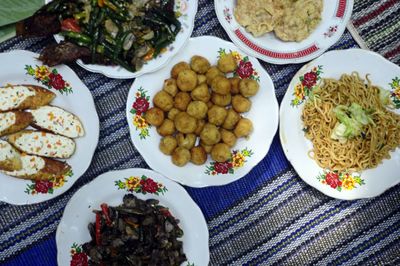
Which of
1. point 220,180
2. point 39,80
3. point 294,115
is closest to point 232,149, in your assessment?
point 220,180

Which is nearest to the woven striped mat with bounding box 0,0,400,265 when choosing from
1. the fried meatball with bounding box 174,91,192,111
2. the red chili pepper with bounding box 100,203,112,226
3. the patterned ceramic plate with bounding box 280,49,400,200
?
the patterned ceramic plate with bounding box 280,49,400,200

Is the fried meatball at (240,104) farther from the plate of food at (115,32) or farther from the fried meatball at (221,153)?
the plate of food at (115,32)

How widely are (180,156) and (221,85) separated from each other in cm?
46

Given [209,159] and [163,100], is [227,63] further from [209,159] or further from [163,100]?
[209,159]

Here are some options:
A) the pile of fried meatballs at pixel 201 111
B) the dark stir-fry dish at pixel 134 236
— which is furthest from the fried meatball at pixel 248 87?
the dark stir-fry dish at pixel 134 236

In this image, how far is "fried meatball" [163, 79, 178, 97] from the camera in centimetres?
265

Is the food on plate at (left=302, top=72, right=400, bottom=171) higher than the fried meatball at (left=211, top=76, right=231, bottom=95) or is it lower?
lower

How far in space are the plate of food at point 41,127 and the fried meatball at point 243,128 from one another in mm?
796

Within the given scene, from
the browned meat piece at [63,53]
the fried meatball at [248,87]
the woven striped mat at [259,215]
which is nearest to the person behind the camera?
the browned meat piece at [63,53]

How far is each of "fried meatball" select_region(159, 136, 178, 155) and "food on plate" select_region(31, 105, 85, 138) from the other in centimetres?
45

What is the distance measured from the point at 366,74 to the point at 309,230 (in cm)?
99

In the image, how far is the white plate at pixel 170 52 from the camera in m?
2.61

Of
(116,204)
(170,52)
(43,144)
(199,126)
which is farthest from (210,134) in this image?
(43,144)

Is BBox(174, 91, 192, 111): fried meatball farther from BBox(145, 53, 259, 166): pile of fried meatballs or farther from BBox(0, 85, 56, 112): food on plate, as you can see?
BBox(0, 85, 56, 112): food on plate
